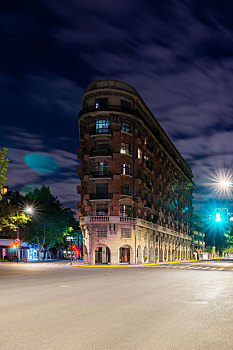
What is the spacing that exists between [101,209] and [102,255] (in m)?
7.22

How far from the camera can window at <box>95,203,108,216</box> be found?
59844 mm

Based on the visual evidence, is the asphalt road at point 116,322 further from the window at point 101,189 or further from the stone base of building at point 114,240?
the window at point 101,189

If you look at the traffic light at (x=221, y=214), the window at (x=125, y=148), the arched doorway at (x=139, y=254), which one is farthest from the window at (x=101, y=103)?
the traffic light at (x=221, y=214)

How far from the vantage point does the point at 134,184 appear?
6297 cm

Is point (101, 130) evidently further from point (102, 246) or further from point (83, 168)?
point (102, 246)

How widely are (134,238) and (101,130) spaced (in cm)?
1756

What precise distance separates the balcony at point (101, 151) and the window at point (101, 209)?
25.0ft

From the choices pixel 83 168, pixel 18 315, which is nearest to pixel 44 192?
pixel 83 168

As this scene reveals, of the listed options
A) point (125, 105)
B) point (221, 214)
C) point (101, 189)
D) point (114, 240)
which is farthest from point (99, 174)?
point (221, 214)

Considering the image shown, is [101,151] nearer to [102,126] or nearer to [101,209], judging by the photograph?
[102,126]

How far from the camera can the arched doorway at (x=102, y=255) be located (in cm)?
6075

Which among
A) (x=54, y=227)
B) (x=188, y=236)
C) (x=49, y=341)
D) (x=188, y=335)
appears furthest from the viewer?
(x=188, y=236)

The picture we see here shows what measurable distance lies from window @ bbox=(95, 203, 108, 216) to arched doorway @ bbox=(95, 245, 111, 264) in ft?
16.8

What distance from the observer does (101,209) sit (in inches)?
2361
